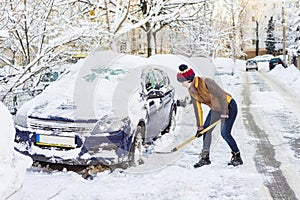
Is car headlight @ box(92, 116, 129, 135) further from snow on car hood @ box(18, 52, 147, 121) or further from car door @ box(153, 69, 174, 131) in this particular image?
car door @ box(153, 69, 174, 131)

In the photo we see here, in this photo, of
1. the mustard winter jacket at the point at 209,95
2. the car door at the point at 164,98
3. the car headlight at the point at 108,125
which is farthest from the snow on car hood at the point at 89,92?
the mustard winter jacket at the point at 209,95

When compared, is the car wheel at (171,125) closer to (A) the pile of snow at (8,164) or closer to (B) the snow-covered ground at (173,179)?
(B) the snow-covered ground at (173,179)

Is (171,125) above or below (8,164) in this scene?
below

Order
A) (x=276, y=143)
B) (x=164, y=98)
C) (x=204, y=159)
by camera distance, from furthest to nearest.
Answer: (x=164, y=98)
(x=276, y=143)
(x=204, y=159)

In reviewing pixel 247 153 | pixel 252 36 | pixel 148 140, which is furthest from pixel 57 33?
pixel 252 36

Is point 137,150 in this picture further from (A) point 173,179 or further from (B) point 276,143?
(B) point 276,143

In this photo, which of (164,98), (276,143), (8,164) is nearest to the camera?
(8,164)

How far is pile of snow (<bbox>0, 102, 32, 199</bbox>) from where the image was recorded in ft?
9.24

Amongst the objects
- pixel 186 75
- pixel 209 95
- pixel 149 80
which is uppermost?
pixel 186 75

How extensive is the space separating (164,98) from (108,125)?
7.70 feet

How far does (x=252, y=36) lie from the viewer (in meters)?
68.8

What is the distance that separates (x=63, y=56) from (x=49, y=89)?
3.54 ft

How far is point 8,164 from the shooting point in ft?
9.62

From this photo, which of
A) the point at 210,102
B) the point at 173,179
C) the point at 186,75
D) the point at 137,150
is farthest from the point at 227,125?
the point at 137,150
